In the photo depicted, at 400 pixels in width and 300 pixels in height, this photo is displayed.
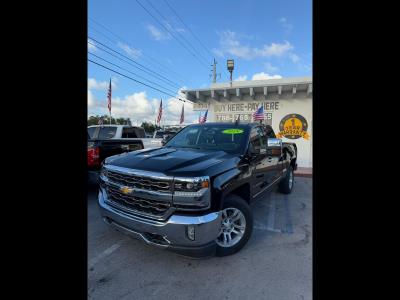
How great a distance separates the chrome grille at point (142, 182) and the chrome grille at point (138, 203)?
14 cm

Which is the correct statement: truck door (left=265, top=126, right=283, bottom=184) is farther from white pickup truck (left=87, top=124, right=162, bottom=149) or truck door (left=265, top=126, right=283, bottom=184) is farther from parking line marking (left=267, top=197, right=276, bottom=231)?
white pickup truck (left=87, top=124, right=162, bottom=149)

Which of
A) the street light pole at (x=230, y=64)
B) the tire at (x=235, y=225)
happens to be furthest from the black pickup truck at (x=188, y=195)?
the street light pole at (x=230, y=64)

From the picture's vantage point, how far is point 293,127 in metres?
11.0

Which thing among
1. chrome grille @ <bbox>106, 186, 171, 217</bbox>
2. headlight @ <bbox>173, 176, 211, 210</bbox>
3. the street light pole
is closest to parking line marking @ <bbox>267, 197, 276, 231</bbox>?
headlight @ <bbox>173, 176, 211, 210</bbox>

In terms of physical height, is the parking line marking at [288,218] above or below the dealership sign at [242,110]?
below

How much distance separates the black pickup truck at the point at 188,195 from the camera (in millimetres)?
2568

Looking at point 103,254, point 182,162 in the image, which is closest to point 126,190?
point 182,162

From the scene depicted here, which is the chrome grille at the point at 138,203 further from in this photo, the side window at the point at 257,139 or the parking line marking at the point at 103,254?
the side window at the point at 257,139

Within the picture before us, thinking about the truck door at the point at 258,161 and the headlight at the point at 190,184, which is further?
the truck door at the point at 258,161

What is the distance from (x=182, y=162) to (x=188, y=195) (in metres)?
0.54
